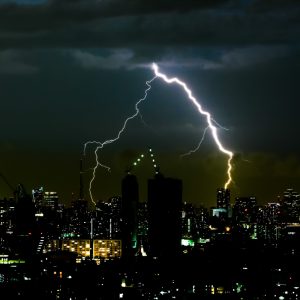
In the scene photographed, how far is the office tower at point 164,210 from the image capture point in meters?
77.5

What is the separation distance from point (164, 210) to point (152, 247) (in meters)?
4.52

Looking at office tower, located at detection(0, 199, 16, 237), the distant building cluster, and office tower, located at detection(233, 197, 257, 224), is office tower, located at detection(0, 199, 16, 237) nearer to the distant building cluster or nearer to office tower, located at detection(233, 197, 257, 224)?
the distant building cluster

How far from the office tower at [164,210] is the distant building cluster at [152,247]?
0.25 feet

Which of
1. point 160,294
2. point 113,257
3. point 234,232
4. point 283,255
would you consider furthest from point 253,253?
point 160,294

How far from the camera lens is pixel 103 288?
4606 centimetres

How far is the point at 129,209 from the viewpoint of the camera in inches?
3201

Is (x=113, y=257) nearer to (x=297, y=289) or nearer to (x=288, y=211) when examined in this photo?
(x=288, y=211)

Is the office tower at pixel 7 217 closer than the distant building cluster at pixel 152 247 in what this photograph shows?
No

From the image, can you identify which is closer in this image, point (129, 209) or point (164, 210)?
point (164, 210)

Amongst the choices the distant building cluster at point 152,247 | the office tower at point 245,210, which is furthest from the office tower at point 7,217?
the office tower at point 245,210

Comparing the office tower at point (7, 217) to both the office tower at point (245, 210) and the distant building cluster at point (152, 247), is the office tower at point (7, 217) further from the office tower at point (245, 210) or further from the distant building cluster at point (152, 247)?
the office tower at point (245, 210)

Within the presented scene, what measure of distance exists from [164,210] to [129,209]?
303 cm

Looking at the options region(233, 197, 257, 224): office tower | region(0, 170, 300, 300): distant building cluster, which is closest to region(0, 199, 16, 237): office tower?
region(0, 170, 300, 300): distant building cluster

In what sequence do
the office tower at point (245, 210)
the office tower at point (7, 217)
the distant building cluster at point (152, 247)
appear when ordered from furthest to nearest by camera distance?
1. the office tower at point (245, 210)
2. the office tower at point (7, 217)
3. the distant building cluster at point (152, 247)
